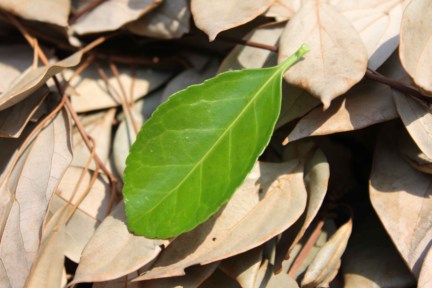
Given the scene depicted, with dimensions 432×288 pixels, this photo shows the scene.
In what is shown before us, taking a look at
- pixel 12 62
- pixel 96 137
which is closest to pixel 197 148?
pixel 96 137

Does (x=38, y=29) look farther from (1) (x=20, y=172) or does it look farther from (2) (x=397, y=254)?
(2) (x=397, y=254)

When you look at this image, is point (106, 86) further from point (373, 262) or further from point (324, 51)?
point (373, 262)

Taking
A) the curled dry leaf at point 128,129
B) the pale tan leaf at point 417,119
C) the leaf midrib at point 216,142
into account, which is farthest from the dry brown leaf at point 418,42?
the curled dry leaf at point 128,129

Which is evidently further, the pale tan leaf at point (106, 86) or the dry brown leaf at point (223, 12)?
the pale tan leaf at point (106, 86)

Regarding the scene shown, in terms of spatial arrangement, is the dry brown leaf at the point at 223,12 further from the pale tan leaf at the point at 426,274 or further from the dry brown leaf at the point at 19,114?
the pale tan leaf at the point at 426,274

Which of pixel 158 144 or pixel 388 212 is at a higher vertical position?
pixel 158 144

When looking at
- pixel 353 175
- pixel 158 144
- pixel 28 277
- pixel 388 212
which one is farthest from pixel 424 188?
pixel 28 277

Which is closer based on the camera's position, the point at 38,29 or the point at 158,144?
the point at 158,144
